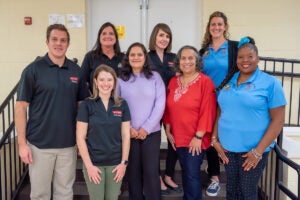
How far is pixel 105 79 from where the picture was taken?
→ 7.23ft

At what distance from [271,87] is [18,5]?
3.92m

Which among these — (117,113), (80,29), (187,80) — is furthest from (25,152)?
(80,29)

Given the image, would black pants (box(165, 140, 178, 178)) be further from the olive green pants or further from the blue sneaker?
the olive green pants

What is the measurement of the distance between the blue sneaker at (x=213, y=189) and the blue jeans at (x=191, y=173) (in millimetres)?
420

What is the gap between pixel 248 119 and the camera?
6.64ft

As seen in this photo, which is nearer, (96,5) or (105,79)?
(105,79)

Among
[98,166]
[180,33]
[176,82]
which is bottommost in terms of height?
[98,166]

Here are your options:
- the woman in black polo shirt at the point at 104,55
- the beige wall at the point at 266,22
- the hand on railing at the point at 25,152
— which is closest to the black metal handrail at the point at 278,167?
the beige wall at the point at 266,22

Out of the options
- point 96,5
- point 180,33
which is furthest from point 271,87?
point 96,5

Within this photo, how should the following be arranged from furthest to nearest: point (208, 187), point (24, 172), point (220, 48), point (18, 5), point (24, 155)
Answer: point (18, 5), point (24, 172), point (208, 187), point (220, 48), point (24, 155)

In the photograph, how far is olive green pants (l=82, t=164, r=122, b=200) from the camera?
2.21m

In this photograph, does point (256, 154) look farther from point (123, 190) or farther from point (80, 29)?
point (80, 29)

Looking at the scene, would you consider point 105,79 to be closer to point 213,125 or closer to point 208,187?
point 213,125

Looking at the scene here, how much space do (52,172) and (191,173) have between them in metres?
1.03
